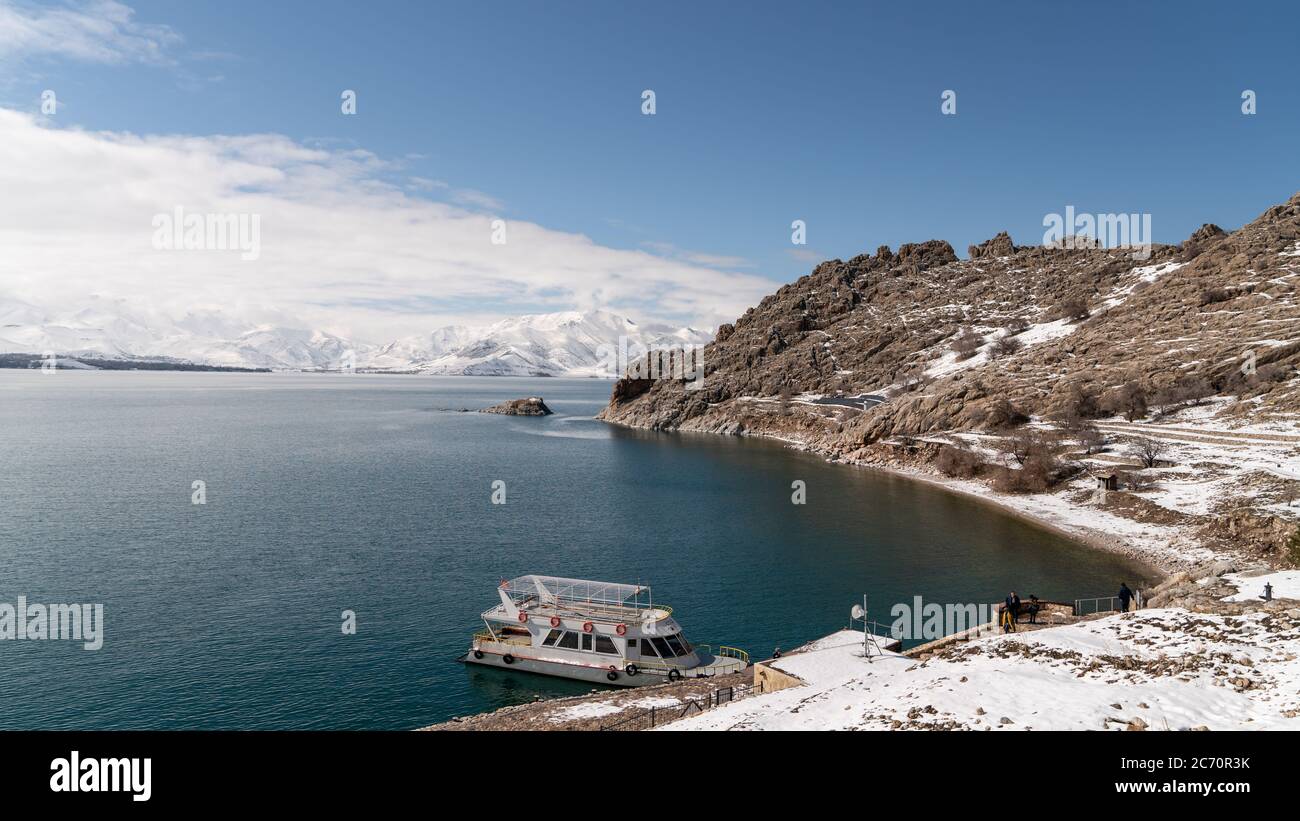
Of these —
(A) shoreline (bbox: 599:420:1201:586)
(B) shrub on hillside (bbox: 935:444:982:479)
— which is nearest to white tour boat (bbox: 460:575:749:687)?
(A) shoreline (bbox: 599:420:1201:586)

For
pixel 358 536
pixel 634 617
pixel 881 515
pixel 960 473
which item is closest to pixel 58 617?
pixel 358 536

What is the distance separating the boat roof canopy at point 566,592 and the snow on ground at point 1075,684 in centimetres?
1634

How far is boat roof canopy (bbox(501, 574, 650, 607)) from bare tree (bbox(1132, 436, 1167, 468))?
6196cm

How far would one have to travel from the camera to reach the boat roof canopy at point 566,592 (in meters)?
45.3

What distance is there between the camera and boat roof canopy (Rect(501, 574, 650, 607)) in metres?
45.3

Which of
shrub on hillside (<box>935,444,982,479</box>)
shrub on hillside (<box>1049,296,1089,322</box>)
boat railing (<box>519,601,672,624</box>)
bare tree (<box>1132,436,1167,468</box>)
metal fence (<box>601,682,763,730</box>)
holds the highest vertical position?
shrub on hillside (<box>1049,296,1089,322</box>)

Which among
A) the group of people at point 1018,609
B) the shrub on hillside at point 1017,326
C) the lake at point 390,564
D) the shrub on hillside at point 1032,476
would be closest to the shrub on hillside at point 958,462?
the lake at point 390,564

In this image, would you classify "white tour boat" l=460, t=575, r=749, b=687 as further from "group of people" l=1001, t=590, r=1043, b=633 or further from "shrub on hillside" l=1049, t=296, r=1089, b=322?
"shrub on hillside" l=1049, t=296, r=1089, b=322

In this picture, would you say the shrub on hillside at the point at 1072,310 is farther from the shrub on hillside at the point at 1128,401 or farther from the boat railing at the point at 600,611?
the boat railing at the point at 600,611

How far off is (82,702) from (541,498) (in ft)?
187

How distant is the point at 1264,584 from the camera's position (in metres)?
36.6

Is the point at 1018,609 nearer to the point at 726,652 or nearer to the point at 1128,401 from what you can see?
the point at 726,652

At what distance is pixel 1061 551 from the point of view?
6312cm
